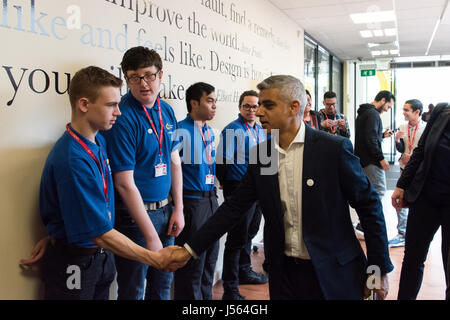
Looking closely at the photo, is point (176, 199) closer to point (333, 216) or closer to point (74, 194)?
point (74, 194)

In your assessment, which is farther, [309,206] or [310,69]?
[310,69]

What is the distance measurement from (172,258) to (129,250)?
0.24 m

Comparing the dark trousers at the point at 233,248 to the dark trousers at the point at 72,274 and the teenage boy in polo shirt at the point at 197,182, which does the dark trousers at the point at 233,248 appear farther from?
the dark trousers at the point at 72,274

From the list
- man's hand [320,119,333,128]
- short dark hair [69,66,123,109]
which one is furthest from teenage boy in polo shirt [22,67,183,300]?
man's hand [320,119,333,128]

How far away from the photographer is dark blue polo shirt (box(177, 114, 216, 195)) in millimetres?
2793

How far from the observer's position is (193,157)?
2805mm

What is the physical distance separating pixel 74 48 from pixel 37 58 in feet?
0.80

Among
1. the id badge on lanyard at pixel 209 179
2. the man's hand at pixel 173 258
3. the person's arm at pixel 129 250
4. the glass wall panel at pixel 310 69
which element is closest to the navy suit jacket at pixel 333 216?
the man's hand at pixel 173 258

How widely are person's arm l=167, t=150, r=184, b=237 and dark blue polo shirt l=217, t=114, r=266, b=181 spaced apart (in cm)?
82

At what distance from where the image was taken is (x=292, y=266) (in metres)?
1.75

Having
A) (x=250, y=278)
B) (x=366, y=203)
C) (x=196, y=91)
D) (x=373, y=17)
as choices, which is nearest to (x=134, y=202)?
(x=366, y=203)

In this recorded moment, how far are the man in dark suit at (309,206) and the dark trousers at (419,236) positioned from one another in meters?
0.98

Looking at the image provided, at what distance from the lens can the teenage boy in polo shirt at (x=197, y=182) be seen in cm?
274

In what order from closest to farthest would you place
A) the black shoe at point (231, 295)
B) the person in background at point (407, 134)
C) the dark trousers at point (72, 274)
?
the dark trousers at point (72, 274), the black shoe at point (231, 295), the person in background at point (407, 134)
